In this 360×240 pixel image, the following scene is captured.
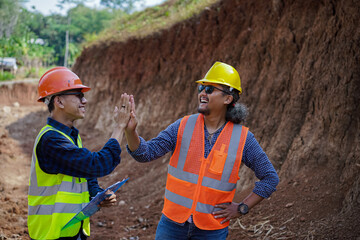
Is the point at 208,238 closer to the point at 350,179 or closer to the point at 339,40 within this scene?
the point at 350,179

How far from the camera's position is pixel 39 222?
9.38 feet

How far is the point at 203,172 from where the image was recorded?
3102 millimetres

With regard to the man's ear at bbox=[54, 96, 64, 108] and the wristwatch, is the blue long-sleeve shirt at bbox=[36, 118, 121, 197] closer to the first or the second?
the man's ear at bbox=[54, 96, 64, 108]

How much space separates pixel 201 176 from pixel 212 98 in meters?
0.74

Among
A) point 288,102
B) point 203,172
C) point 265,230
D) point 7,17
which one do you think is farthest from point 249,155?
point 7,17

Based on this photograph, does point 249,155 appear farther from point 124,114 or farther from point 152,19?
point 152,19

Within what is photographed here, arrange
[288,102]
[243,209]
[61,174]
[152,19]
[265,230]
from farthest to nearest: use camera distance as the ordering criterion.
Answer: [152,19]
[288,102]
[265,230]
[243,209]
[61,174]

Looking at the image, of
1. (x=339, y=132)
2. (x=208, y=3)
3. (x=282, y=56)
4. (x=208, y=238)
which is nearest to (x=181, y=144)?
(x=208, y=238)

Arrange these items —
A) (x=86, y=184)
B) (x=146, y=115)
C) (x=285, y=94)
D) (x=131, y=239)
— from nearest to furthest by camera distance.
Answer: (x=86, y=184)
(x=131, y=239)
(x=285, y=94)
(x=146, y=115)

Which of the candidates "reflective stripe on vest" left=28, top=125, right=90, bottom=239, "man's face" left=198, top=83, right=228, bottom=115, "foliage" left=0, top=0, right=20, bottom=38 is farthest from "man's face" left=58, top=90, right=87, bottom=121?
"foliage" left=0, top=0, right=20, bottom=38

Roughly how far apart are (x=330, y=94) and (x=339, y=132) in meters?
0.72

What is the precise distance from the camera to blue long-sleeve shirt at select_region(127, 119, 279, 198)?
10.1ft

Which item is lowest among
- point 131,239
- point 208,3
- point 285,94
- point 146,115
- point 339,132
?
point 131,239

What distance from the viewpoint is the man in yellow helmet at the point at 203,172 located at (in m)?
3.04
